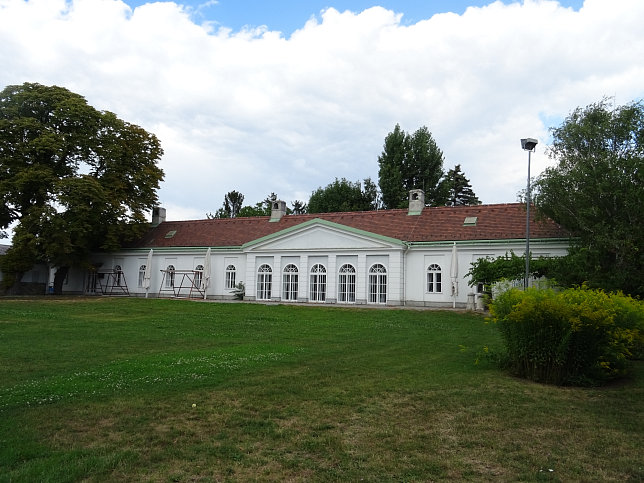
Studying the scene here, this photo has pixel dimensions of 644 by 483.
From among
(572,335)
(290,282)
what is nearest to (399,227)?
(290,282)

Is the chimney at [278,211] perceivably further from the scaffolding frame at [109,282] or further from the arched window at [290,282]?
the scaffolding frame at [109,282]

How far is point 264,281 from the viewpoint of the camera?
32875mm

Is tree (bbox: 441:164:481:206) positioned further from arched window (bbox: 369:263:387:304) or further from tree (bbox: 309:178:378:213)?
arched window (bbox: 369:263:387:304)

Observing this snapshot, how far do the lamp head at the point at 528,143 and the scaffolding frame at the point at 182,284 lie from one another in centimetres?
2347

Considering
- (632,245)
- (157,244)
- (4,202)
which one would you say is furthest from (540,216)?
(4,202)

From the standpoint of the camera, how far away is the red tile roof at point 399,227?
2802 cm

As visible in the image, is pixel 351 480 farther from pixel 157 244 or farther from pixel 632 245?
pixel 157 244

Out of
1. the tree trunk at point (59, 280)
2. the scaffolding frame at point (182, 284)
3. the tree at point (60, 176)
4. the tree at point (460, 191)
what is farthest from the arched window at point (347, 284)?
the tree at point (460, 191)

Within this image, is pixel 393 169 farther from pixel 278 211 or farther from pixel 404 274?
pixel 404 274

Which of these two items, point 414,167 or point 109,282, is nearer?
point 109,282

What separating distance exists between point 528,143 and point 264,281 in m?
19.1

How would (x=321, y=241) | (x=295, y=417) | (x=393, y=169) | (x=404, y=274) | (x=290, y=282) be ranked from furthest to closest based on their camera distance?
1. (x=393, y=169)
2. (x=290, y=282)
3. (x=321, y=241)
4. (x=404, y=274)
5. (x=295, y=417)

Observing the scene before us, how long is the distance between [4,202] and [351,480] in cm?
3416

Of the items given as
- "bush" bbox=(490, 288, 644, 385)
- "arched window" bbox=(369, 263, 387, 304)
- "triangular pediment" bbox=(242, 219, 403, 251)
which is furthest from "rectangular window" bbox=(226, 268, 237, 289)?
"bush" bbox=(490, 288, 644, 385)
